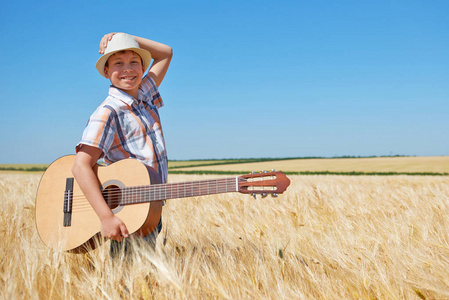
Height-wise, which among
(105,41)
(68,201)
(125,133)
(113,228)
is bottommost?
(113,228)

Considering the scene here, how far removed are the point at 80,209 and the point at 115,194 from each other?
298mm

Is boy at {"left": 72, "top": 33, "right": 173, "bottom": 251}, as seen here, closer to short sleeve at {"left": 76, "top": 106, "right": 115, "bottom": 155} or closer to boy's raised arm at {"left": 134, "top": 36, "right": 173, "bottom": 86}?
short sleeve at {"left": 76, "top": 106, "right": 115, "bottom": 155}

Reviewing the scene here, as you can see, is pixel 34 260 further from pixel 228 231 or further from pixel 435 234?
pixel 435 234

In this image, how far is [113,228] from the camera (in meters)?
2.26

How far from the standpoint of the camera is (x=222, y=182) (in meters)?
2.17

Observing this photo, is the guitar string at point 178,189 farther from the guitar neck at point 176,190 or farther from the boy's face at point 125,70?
the boy's face at point 125,70

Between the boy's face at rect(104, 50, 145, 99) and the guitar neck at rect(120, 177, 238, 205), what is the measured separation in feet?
2.46

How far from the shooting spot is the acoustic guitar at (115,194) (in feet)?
7.13

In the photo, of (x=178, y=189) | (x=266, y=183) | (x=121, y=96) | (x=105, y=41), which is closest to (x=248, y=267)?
(x=266, y=183)

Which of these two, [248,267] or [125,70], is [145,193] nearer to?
[248,267]

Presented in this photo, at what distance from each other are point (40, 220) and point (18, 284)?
947 millimetres

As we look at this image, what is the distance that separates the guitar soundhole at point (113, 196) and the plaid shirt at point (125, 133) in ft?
0.81

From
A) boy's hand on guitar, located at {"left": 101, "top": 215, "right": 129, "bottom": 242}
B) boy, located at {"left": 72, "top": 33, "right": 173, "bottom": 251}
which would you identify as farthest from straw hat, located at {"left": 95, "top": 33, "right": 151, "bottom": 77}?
boy's hand on guitar, located at {"left": 101, "top": 215, "right": 129, "bottom": 242}

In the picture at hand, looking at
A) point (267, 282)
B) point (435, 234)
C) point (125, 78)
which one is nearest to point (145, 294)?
point (267, 282)
